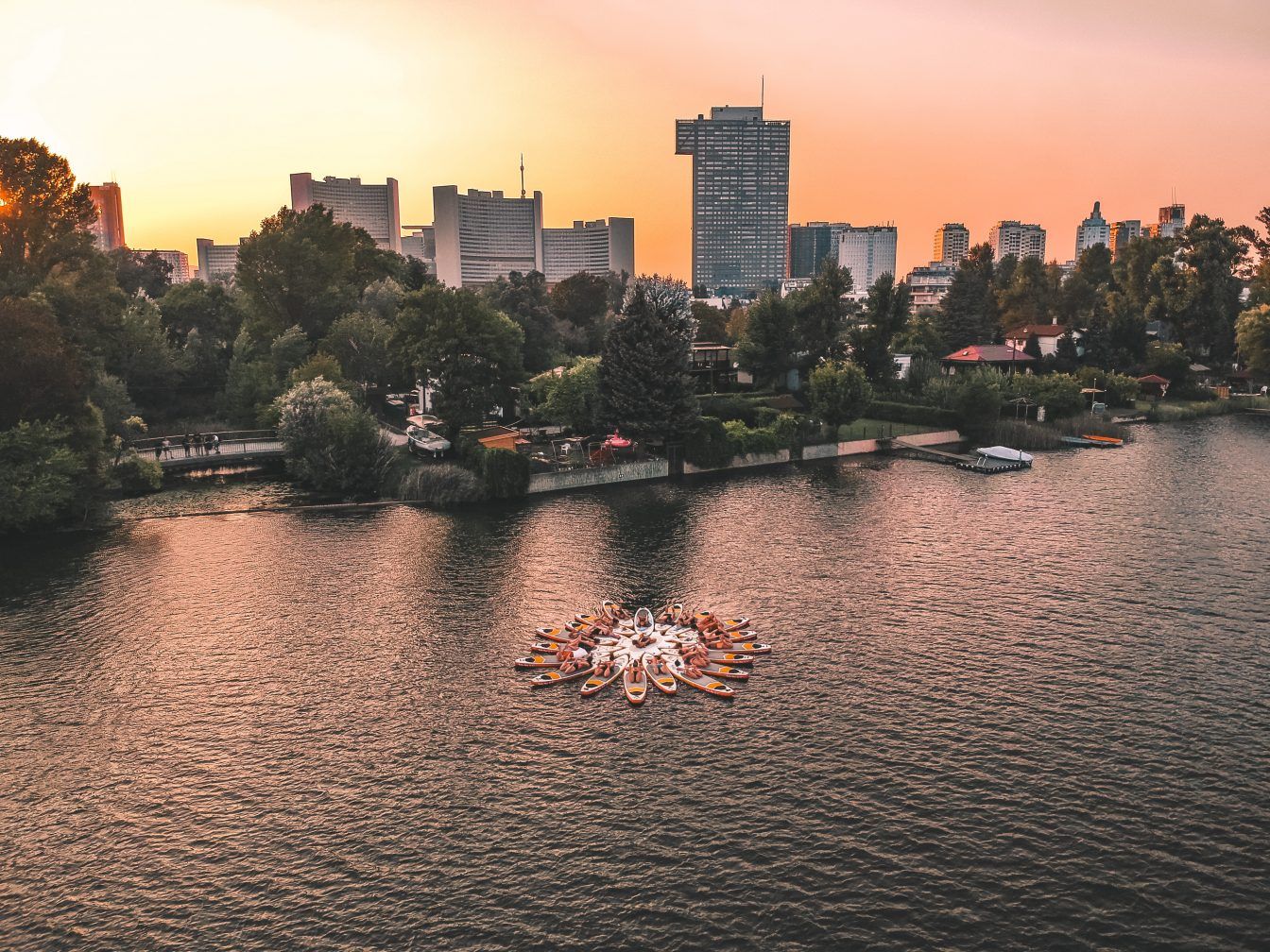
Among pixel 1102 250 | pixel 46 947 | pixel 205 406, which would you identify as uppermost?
pixel 1102 250

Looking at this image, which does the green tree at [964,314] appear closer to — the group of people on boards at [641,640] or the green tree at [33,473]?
the group of people on boards at [641,640]

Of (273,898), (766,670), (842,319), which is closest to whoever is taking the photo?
(273,898)

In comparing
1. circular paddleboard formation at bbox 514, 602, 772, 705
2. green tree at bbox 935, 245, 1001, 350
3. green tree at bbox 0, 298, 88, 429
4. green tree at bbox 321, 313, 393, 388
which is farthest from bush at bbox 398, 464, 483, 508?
green tree at bbox 935, 245, 1001, 350

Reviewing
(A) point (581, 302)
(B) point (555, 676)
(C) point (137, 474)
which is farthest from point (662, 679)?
(A) point (581, 302)

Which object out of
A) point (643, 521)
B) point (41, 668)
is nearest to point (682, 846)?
point (41, 668)

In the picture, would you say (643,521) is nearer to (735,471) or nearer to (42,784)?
(735,471)

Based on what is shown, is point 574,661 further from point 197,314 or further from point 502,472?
point 197,314

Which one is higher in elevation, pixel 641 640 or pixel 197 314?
pixel 197 314
